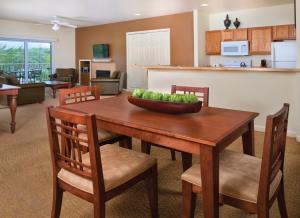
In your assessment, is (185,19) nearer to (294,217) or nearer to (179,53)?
(179,53)

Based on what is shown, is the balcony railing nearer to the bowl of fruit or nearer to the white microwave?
the white microwave

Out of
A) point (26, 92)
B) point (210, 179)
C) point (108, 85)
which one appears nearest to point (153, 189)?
point (210, 179)

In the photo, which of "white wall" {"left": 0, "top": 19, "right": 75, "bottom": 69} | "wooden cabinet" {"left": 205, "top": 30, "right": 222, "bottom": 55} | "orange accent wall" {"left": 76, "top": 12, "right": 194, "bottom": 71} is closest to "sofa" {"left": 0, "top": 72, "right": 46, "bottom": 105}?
"white wall" {"left": 0, "top": 19, "right": 75, "bottom": 69}

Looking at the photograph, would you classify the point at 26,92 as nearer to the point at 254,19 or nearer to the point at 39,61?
the point at 39,61

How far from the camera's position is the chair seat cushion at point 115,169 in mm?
1517

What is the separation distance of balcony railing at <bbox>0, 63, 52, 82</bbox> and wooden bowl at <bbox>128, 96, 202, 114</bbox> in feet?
28.0

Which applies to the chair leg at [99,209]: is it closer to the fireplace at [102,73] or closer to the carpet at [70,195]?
the carpet at [70,195]

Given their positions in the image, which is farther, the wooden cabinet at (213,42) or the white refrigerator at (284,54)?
the wooden cabinet at (213,42)

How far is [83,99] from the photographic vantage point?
9.02 feet

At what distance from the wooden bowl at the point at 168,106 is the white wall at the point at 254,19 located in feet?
17.8

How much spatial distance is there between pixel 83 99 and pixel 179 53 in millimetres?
5245

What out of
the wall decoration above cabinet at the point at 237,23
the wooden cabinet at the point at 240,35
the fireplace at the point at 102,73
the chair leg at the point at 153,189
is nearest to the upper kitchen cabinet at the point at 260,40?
the wooden cabinet at the point at 240,35

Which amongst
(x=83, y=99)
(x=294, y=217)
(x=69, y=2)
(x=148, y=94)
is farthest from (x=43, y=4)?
(x=294, y=217)

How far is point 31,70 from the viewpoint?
9.52m
